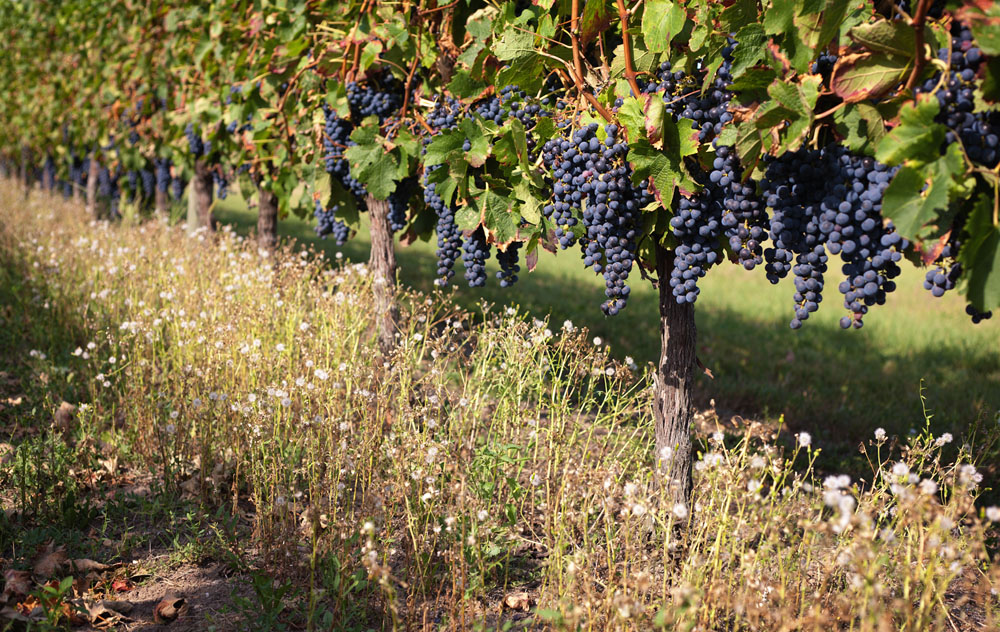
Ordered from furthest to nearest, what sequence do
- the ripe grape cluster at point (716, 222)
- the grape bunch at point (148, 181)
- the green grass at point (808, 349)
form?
the grape bunch at point (148, 181)
the green grass at point (808, 349)
the ripe grape cluster at point (716, 222)

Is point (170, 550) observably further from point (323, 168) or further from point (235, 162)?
point (235, 162)

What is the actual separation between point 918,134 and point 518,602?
1.89 metres

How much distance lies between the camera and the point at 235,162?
20.6ft

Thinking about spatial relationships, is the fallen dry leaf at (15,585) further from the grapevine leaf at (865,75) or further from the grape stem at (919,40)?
the grape stem at (919,40)

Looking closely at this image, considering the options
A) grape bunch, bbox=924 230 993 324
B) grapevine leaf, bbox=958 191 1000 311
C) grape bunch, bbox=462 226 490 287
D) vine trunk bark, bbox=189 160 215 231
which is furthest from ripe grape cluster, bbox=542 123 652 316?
vine trunk bark, bbox=189 160 215 231

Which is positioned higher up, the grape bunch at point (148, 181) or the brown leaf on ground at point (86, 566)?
the grape bunch at point (148, 181)

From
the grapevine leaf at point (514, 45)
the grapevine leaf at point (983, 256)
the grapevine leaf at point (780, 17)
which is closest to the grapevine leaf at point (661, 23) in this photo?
the grapevine leaf at point (780, 17)

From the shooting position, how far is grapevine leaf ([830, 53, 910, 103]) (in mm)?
1940

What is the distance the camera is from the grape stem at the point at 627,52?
8.52ft

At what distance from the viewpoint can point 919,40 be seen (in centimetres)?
181

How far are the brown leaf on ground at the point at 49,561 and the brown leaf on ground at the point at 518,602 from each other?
Result: 1616 mm

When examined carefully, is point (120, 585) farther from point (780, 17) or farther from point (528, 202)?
point (780, 17)

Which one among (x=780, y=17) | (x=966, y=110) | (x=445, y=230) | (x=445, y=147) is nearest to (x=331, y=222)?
(x=445, y=230)

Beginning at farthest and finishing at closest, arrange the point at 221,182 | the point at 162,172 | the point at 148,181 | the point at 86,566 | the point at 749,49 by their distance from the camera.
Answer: the point at 148,181
the point at 162,172
the point at 221,182
the point at 86,566
the point at 749,49
